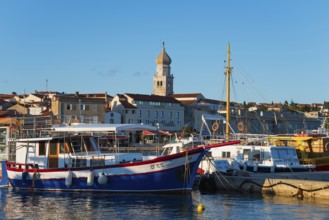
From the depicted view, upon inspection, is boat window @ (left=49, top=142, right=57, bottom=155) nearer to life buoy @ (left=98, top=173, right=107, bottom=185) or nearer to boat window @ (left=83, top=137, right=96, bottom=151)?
boat window @ (left=83, top=137, right=96, bottom=151)

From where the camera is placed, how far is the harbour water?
82.2ft

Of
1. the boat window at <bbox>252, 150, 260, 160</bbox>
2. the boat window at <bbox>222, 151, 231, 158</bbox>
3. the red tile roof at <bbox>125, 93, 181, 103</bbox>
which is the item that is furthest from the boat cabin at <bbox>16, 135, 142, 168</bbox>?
the red tile roof at <bbox>125, 93, 181, 103</bbox>

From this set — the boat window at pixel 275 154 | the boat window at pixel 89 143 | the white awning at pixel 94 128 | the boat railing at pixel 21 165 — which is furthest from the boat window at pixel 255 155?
the boat railing at pixel 21 165

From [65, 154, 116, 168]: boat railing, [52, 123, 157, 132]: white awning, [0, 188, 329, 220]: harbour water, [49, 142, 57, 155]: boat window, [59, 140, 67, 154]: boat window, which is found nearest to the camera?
[0, 188, 329, 220]: harbour water

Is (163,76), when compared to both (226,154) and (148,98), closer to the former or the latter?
(148,98)

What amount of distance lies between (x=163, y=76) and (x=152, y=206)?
140 m

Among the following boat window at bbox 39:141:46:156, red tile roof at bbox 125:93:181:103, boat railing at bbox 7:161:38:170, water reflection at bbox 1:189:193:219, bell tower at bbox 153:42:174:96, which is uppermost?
bell tower at bbox 153:42:174:96

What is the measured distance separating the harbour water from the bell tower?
134m

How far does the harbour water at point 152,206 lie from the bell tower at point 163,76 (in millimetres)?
134162

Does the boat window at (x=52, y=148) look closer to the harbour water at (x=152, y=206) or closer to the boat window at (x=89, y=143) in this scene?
the boat window at (x=89, y=143)

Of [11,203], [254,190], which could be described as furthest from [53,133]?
[254,190]

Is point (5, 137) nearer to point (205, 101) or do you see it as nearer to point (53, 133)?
point (53, 133)

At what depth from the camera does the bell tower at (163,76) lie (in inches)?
6540

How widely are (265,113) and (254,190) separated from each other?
110 m
